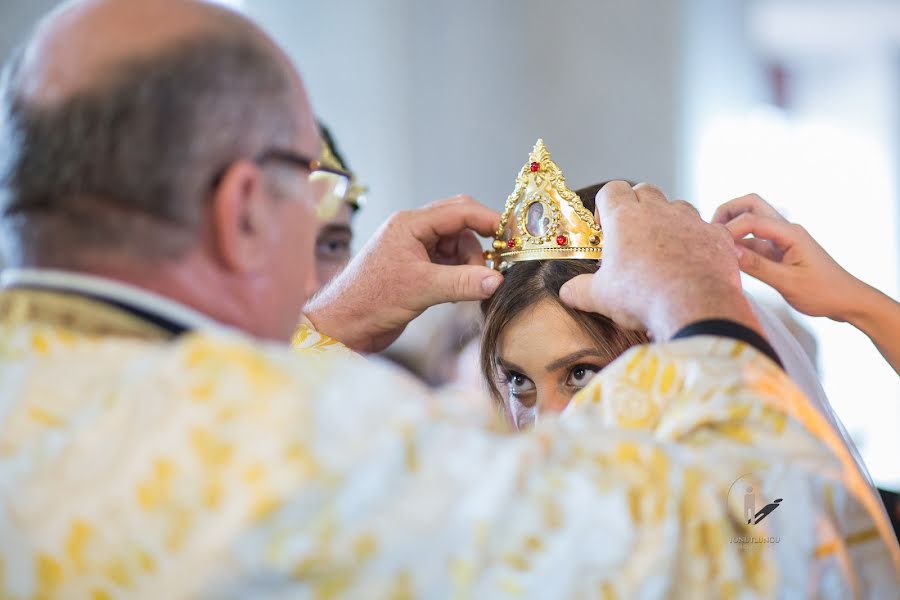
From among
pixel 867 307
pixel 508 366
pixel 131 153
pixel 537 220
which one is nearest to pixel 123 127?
pixel 131 153

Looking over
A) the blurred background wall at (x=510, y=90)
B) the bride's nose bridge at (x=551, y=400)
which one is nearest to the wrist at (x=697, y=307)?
the bride's nose bridge at (x=551, y=400)

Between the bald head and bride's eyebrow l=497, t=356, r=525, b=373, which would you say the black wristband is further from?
bride's eyebrow l=497, t=356, r=525, b=373

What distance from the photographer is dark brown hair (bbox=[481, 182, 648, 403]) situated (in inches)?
86.2

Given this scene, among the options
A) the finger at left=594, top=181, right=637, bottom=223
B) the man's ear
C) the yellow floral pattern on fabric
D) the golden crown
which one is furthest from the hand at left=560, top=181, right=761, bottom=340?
the man's ear

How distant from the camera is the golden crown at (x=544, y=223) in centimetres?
216

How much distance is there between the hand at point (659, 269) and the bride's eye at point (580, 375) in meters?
0.36

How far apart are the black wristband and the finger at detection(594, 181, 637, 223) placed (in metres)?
0.40

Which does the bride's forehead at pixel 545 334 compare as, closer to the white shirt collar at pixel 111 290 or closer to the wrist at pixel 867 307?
the wrist at pixel 867 307

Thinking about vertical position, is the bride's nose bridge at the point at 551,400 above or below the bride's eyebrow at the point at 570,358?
below

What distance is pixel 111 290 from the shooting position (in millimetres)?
1271

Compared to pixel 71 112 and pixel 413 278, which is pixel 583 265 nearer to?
pixel 413 278

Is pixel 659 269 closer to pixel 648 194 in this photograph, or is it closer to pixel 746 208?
pixel 648 194

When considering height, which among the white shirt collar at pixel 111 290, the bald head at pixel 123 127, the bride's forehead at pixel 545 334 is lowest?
the bride's forehead at pixel 545 334

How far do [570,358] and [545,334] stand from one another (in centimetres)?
8
